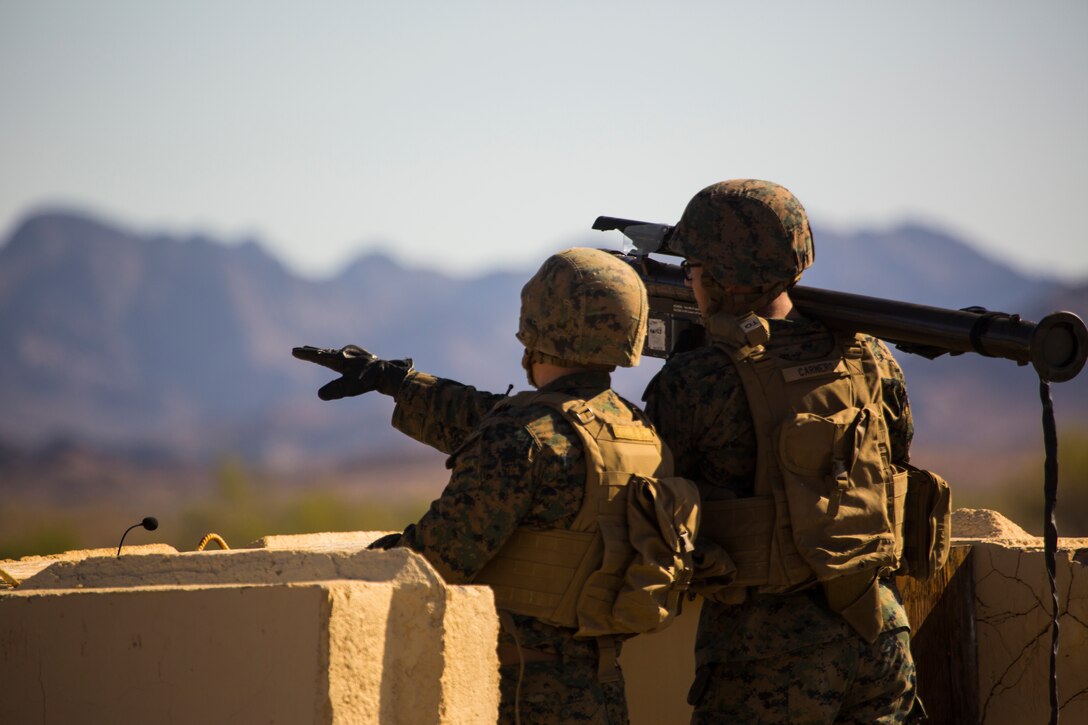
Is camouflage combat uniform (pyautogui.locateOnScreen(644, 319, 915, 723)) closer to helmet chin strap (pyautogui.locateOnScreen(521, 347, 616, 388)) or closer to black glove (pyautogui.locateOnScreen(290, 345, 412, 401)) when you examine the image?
helmet chin strap (pyautogui.locateOnScreen(521, 347, 616, 388))

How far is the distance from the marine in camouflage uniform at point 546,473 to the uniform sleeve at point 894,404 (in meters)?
0.83

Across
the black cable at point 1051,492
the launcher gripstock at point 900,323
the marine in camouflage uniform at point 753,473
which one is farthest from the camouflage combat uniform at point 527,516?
the black cable at point 1051,492

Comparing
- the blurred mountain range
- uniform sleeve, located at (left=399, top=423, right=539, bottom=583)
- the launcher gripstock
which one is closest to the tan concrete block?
the launcher gripstock

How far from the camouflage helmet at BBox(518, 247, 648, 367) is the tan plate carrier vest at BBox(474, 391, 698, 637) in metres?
0.21

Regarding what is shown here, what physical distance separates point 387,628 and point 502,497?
1.61 ft

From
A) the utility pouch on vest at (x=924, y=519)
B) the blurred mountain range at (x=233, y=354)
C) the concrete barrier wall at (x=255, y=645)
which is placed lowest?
the concrete barrier wall at (x=255, y=645)

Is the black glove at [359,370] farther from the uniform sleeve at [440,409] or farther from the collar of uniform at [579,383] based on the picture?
the collar of uniform at [579,383]

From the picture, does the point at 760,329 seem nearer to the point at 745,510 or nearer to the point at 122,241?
the point at 745,510

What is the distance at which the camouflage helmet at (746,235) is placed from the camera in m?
4.41

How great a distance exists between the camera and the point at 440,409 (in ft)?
15.5

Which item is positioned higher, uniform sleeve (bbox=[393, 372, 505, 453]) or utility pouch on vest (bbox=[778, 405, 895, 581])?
uniform sleeve (bbox=[393, 372, 505, 453])

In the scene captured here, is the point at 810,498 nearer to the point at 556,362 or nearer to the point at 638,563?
the point at 638,563

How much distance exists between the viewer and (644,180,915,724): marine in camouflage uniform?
4219 mm

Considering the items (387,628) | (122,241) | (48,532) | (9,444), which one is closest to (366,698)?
(387,628)
